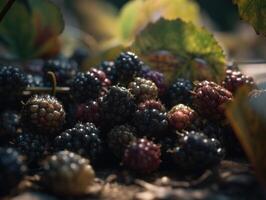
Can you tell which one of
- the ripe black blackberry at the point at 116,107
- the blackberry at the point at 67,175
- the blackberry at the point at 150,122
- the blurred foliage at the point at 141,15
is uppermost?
the blurred foliage at the point at 141,15

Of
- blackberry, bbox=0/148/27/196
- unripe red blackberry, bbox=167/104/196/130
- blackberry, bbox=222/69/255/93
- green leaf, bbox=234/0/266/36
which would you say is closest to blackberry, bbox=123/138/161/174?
unripe red blackberry, bbox=167/104/196/130

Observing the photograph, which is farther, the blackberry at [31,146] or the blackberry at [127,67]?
the blackberry at [127,67]

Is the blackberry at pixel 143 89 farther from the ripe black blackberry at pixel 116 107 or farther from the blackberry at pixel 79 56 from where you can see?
the blackberry at pixel 79 56

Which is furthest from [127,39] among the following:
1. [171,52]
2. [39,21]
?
[171,52]

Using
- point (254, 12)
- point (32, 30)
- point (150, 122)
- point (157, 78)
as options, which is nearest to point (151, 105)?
point (150, 122)

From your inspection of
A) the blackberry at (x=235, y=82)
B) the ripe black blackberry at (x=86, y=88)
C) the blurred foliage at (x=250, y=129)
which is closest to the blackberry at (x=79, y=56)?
the ripe black blackberry at (x=86, y=88)

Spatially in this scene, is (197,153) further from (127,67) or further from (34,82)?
(34,82)
